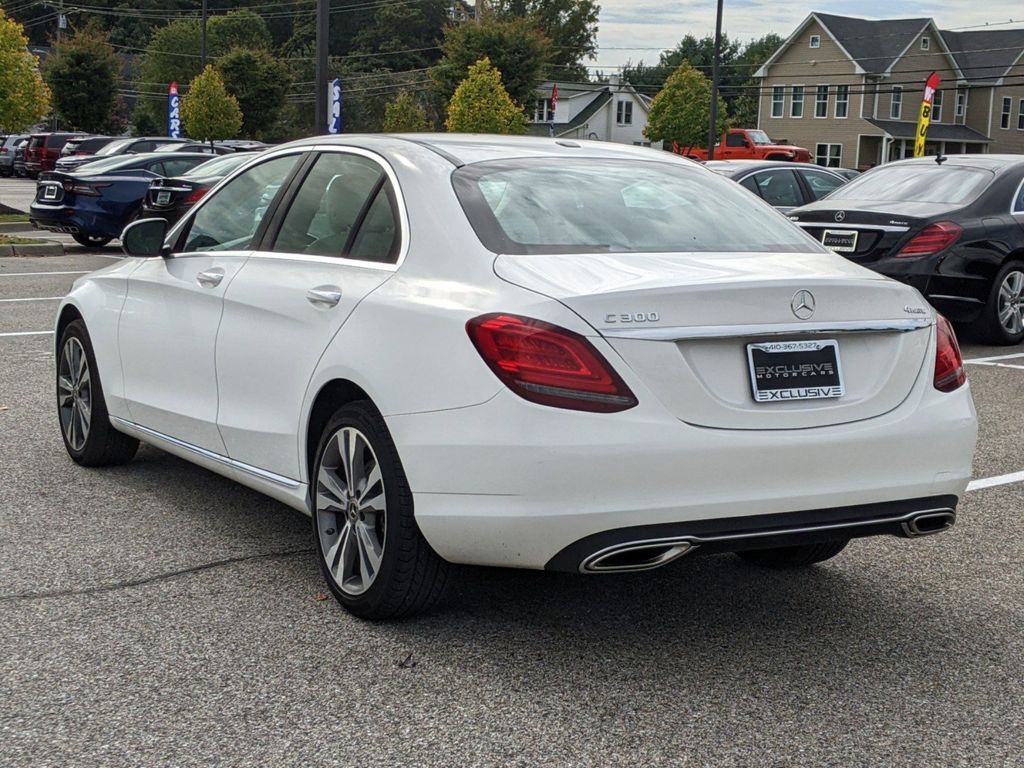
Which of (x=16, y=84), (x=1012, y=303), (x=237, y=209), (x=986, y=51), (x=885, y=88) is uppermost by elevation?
(x=986, y=51)

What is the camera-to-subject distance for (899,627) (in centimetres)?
442

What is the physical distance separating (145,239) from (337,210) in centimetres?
134

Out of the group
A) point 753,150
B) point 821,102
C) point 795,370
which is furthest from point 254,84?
point 795,370

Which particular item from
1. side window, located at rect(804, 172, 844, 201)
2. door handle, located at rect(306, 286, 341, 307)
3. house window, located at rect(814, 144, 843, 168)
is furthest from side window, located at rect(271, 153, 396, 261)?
house window, located at rect(814, 144, 843, 168)

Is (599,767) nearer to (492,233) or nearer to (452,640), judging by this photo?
(452,640)

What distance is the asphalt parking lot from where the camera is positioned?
3.46 metres

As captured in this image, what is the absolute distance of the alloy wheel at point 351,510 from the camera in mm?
4215

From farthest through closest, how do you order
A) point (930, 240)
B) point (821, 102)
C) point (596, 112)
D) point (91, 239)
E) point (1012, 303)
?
1. point (596, 112)
2. point (821, 102)
3. point (91, 239)
4. point (1012, 303)
5. point (930, 240)

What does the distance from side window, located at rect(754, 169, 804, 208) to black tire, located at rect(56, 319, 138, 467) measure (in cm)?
1011

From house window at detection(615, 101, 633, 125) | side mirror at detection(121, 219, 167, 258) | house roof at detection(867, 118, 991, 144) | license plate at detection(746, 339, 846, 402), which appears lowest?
license plate at detection(746, 339, 846, 402)

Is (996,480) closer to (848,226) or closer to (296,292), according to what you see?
(296,292)

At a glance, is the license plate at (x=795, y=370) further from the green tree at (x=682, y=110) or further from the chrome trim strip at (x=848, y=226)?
the green tree at (x=682, y=110)

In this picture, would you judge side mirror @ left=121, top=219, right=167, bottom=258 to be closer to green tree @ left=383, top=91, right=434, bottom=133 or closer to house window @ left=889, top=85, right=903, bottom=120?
green tree @ left=383, top=91, right=434, bottom=133

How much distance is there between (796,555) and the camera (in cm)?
497
